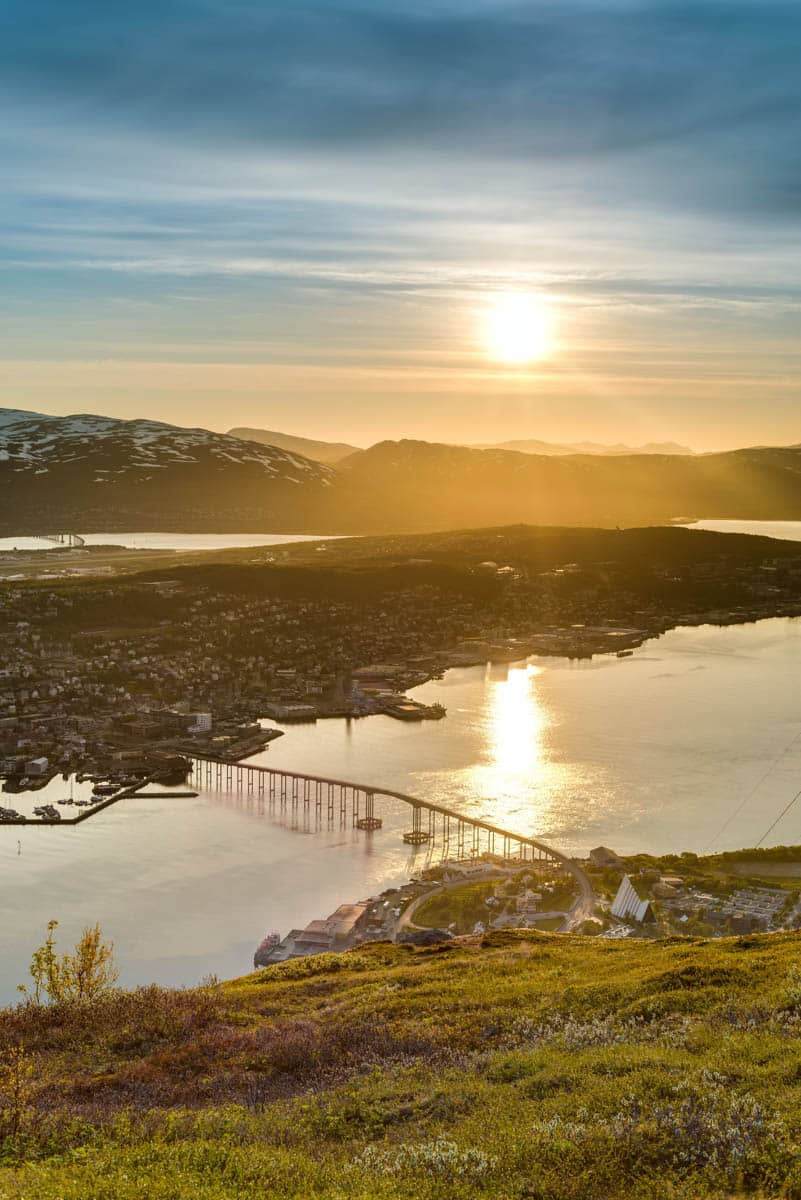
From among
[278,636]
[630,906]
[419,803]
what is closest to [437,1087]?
[630,906]

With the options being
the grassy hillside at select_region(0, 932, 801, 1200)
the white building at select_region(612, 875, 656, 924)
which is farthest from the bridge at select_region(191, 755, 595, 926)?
the grassy hillside at select_region(0, 932, 801, 1200)

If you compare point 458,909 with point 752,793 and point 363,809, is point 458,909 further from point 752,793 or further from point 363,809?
point 752,793

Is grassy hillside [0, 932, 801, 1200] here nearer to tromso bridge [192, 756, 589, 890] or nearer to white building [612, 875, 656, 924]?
white building [612, 875, 656, 924]

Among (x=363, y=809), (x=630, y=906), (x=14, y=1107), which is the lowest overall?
(x=363, y=809)

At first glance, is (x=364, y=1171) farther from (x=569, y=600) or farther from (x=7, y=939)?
(x=569, y=600)

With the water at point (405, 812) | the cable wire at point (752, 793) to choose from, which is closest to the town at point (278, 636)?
the water at point (405, 812)

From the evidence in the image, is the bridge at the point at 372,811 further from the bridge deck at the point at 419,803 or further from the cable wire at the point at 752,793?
the cable wire at the point at 752,793
